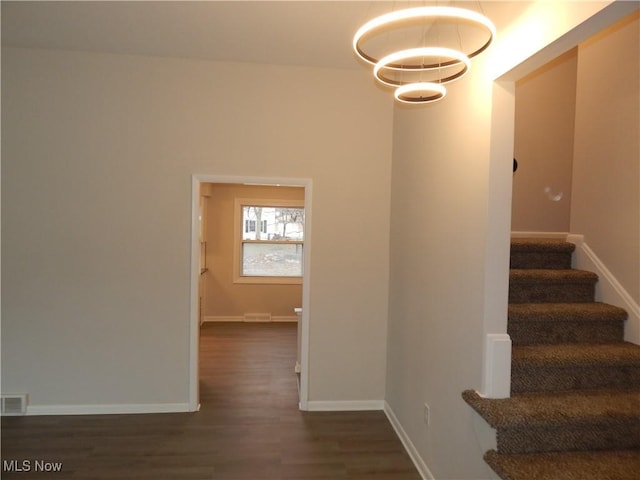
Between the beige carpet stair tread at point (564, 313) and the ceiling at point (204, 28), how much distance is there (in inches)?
67.3

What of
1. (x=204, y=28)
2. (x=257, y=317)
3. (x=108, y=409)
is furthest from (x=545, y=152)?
(x=257, y=317)

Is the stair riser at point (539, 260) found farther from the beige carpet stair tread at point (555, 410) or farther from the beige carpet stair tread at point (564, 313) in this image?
the beige carpet stair tread at point (555, 410)

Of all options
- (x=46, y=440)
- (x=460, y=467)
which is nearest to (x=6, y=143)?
(x=46, y=440)

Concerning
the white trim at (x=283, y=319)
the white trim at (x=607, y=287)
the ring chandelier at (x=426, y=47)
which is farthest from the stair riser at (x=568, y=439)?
the white trim at (x=283, y=319)

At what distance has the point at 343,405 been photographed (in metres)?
3.64

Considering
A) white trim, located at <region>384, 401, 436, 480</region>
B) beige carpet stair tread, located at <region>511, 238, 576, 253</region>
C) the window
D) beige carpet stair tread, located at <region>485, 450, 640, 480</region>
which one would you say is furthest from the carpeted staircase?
the window

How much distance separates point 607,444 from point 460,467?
726mm

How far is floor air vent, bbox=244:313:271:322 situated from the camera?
698 centimetres

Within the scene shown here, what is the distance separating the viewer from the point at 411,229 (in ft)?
10.2

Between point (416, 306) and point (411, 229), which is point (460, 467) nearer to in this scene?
point (416, 306)

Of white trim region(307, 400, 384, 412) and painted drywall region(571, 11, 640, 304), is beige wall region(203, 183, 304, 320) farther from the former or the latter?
painted drywall region(571, 11, 640, 304)

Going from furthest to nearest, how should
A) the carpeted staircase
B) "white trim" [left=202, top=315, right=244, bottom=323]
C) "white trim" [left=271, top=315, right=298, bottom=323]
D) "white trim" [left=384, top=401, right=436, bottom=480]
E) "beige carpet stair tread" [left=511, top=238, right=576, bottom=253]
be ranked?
1. "white trim" [left=271, top=315, right=298, bottom=323]
2. "white trim" [left=202, top=315, right=244, bottom=323]
3. "beige carpet stair tread" [left=511, top=238, right=576, bottom=253]
4. "white trim" [left=384, top=401, right=436, bottom=480]
5. the carpeted staircase

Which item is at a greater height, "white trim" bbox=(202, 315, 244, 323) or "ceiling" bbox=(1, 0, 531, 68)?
"ceiling" bbox=(1, 0, 531, 68)

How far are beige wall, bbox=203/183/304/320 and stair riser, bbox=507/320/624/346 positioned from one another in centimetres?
492
